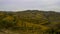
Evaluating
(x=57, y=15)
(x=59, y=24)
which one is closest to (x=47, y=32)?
(x=59, y=24)

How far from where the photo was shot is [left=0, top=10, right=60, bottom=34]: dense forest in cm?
818

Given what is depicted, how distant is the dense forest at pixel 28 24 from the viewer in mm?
8180

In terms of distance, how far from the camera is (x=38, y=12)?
10719 millimetres

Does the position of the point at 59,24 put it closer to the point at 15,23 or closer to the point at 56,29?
the point at 56,29

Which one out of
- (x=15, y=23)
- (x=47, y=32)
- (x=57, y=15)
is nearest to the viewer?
(x=47, y=32)

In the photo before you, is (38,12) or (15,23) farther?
(38,12)

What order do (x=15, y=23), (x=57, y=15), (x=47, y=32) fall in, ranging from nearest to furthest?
(x=47, y=32)
(x=15, y=23)
(x=57, y=15)

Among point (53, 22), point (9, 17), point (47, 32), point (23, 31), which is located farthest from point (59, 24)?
point (9, 17)

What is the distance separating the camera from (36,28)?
853cm

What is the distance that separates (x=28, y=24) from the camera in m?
8.78

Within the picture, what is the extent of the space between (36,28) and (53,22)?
1150 millimetres

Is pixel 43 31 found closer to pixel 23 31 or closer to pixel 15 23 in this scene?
pixel 23 31

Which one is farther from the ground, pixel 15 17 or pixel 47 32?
pixel 15 17

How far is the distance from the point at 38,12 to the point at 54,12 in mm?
1048
